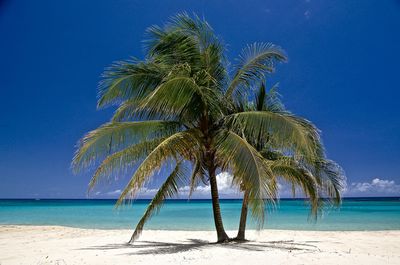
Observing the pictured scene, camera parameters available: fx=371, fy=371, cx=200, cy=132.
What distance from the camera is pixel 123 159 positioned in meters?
8.12

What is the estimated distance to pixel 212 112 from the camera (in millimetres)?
8320

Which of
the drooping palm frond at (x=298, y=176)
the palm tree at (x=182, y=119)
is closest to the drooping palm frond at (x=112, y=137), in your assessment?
the palm tree at (x=182, y=119)

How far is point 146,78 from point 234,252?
4.14 meters

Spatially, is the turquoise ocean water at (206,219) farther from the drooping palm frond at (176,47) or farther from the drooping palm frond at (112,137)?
the drooping palm frond at (176,47)

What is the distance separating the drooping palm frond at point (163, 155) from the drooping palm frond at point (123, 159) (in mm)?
552

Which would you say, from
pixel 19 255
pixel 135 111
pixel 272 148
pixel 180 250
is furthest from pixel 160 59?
pixel 19 255

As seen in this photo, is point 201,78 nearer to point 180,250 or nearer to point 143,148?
point 143,148

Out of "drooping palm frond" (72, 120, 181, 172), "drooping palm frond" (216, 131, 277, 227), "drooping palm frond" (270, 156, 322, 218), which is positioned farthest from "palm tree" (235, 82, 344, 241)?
"drooping palm frond" (72, 120, 181, 172)

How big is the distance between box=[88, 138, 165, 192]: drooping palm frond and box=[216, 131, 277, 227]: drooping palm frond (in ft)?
5.36

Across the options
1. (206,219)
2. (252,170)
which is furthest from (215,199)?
(206,219)

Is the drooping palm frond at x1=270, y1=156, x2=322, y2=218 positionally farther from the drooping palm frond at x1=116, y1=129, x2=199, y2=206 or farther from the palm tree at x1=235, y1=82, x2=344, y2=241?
the drooping palm frond at x1=116, y1=129, x2=199, y2=206

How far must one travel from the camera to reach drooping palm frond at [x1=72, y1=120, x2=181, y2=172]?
759 cm

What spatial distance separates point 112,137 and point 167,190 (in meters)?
1.73

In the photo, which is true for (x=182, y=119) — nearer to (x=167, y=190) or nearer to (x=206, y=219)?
(x=167, y=190)
